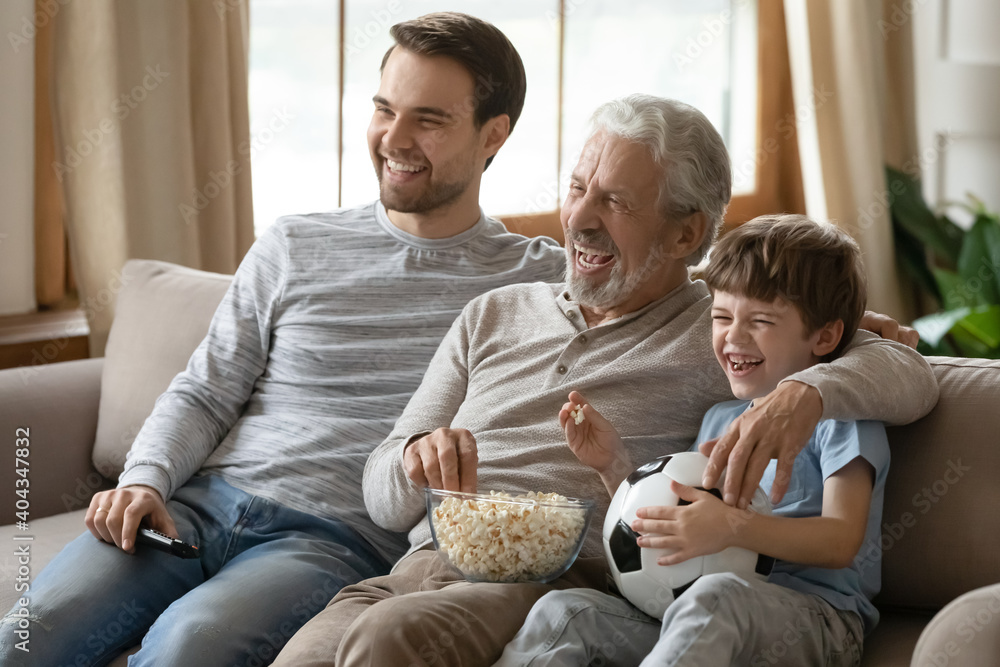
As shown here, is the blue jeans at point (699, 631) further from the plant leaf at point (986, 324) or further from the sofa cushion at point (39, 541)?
the plant leaf at point (986, 324)

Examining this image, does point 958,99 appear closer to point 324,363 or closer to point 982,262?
point 982,262

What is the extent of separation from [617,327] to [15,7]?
1.76 metres

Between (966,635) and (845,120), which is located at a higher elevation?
(845,120)

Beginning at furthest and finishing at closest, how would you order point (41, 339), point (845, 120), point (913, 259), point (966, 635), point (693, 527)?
1. point (913, 259)
2. point (845, 120)
3. point (41, 339)
4. point (693, 527)
5. point (966, 635)

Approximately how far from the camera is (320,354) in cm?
175

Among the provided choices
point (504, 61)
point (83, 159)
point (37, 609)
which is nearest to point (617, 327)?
point (504, 61)

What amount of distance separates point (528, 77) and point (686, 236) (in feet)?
7.20

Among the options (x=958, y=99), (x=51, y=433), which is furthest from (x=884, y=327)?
(x=958, y=99)

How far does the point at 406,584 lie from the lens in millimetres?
1381

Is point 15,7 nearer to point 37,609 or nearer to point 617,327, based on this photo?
point 37,609

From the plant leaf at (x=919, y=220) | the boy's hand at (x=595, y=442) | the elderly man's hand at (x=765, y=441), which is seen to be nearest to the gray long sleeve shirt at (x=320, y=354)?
the boy's hand at (x=595, y=442)

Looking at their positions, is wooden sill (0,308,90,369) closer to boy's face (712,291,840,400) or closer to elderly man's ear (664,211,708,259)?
elderly man's ear (664,211,708,259)

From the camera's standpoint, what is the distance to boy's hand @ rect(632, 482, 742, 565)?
1.15 meters

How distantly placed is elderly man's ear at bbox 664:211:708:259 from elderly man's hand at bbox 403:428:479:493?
0.47 metres
